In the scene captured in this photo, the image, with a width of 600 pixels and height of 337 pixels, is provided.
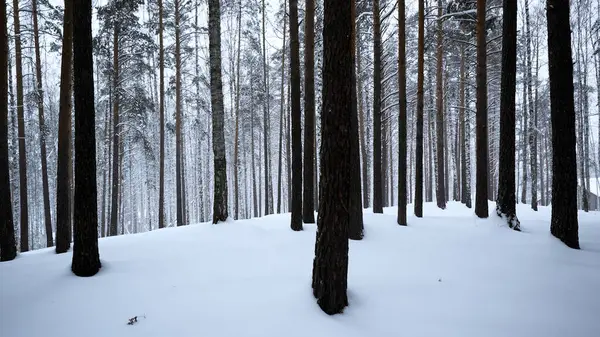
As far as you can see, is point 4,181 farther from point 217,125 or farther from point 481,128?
point 481,128

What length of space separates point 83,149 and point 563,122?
866cm

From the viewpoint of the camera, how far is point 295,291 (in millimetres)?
4121

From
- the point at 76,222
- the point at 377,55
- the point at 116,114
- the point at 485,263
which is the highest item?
the point at 377,55

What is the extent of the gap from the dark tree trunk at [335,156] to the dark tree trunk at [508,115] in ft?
18.5

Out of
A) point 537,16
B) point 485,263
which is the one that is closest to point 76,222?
point 485,263

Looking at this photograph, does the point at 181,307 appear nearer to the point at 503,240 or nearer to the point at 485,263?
the point at 485,263

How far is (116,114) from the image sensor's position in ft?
43.1

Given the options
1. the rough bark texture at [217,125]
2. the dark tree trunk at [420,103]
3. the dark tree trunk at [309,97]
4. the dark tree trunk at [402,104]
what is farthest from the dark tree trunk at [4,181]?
the dark tree trunk at [420,103]

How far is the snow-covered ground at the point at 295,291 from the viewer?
11.2 feet

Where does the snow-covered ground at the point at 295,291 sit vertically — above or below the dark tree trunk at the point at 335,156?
below

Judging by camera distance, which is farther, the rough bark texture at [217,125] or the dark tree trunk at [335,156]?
the rough bark texture at [217,125]

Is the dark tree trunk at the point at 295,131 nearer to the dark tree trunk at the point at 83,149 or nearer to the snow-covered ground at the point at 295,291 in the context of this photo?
the snow-covered ground at the point at 295,291

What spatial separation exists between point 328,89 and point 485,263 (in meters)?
4.52

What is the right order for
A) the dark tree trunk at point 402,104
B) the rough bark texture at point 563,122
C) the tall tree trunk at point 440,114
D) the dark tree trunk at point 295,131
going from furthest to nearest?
the tall tree trunk at point 440,114 → the dark tree trunk at point 402,104 → the dark tree trunk at point 295,131 → the rough bark texture at point 563,122
